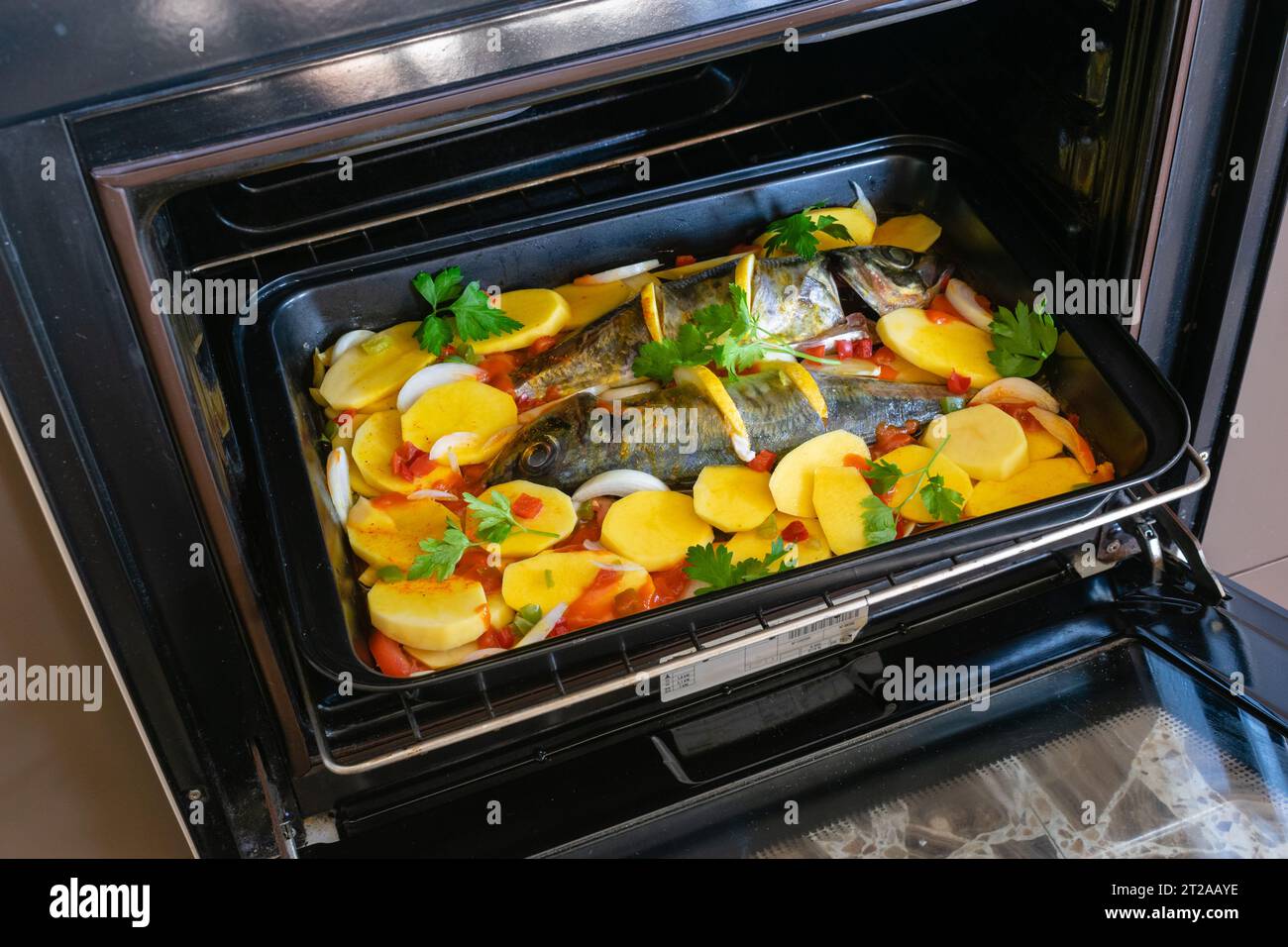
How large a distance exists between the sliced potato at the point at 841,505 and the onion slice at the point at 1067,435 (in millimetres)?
263

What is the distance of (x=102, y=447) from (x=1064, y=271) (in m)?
1.19

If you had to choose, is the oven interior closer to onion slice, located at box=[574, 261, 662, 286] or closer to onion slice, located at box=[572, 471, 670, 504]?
onion slice, located at box=[574, 261, 662, 286]

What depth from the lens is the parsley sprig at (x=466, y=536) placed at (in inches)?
53.4

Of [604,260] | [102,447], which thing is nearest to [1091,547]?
[604,260]

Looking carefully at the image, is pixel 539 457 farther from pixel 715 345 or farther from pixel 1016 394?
pixel 1016 394

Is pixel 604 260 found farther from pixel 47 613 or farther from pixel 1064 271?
pixel 47 613

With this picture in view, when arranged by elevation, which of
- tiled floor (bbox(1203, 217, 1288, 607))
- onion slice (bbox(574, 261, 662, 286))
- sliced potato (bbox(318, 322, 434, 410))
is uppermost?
onion slice (bbox(574, 261, 662, 286))

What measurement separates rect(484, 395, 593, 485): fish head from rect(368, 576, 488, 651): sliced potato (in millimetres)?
188

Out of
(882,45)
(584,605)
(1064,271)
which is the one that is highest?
(882,45)

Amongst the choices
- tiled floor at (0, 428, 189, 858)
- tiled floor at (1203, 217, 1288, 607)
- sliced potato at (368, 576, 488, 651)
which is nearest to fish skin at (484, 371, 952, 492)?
sliced potato at (368, 576, 488, 651)

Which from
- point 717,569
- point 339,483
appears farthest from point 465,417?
point 717,569

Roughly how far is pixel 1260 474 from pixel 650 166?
1.01 m

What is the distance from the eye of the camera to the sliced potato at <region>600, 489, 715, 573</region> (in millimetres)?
1407

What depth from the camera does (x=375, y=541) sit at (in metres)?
1.42
